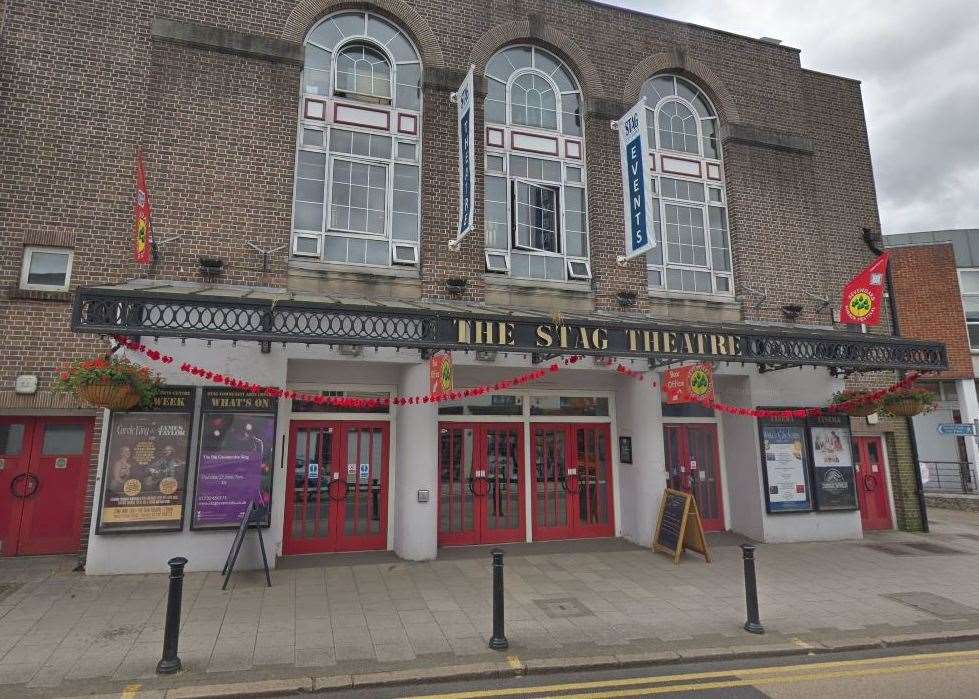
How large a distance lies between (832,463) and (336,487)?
1006cm

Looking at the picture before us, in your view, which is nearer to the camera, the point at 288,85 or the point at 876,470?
the point at 288,85

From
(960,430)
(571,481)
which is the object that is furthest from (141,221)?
(960,430)

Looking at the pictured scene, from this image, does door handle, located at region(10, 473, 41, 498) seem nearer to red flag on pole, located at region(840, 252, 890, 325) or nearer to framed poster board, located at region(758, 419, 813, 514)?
framed poster board, located at region(758, 419, 813, 514)

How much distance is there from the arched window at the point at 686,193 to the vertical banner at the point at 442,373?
5462mm

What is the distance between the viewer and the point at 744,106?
13.6m

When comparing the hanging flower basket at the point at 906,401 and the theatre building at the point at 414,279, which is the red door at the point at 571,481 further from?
the hanging flower basket at the point at 906,401

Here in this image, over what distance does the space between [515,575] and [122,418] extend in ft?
21.1

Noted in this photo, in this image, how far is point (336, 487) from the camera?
10.1m

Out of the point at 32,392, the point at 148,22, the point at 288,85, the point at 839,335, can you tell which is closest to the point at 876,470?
the point at 839,335

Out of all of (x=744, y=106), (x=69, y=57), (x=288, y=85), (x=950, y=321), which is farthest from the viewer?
(x=950, y=321)

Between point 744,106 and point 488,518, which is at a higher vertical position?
point 744,106

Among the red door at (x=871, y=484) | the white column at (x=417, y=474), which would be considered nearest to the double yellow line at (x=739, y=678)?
the white column at (x=417, y=474)

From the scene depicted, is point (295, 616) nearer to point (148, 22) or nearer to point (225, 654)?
point (225, 654)

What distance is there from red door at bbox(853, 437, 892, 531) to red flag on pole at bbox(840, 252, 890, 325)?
3.29m
